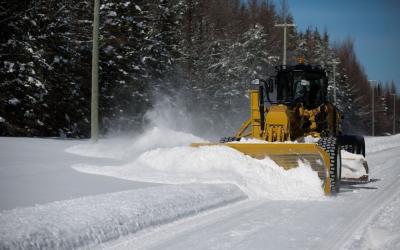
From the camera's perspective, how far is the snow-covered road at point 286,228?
520cm

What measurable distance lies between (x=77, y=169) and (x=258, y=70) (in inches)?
1444

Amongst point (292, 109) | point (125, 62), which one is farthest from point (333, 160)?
point (125, 62)

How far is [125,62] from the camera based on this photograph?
2838 centimetres

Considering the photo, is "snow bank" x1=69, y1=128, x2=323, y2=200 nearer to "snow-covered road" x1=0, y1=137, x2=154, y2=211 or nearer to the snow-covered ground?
the snow-covered ground

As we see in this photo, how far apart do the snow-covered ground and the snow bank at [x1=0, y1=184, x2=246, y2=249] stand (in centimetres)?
1

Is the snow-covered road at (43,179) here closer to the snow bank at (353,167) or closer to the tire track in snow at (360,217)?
the tire track in snow at (360,217)

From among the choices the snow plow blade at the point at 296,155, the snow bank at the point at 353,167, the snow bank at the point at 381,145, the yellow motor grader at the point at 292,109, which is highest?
the yellow motor grader at the point at 292,109

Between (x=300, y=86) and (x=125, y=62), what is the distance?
1773 centimetres

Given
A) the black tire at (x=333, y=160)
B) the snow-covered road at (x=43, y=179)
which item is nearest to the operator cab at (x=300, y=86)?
the black tire at (x=333, y=160)

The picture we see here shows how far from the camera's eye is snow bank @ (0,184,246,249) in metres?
4.71

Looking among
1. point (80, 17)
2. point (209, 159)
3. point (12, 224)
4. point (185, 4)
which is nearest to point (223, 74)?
point (185, 4)

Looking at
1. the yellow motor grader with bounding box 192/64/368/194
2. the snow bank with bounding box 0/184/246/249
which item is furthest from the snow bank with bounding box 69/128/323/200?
the snow bank with bounding box 0/184/246/249

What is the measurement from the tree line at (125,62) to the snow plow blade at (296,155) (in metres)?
12.4

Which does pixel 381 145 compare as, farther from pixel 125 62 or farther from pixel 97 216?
pixel 97 216
